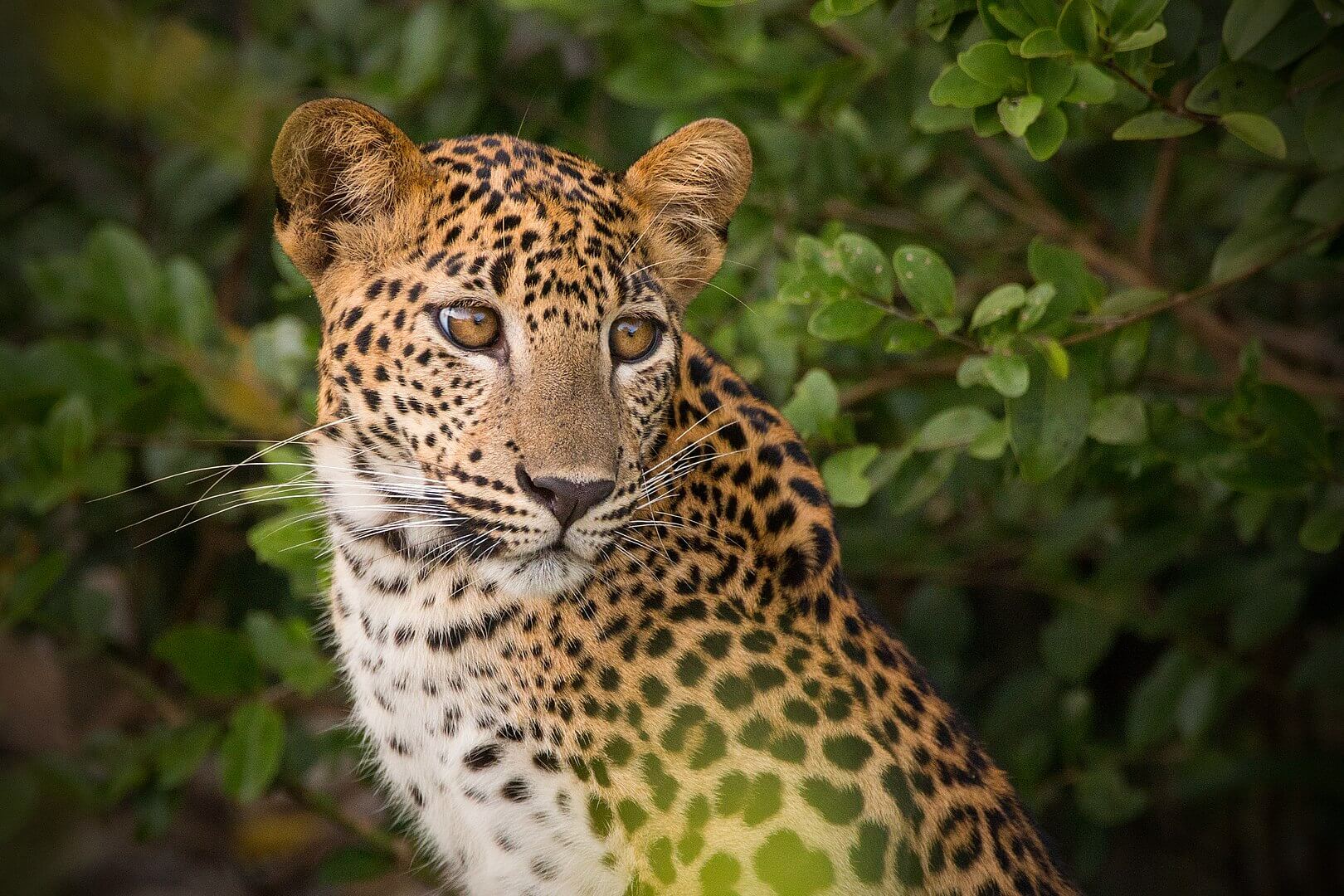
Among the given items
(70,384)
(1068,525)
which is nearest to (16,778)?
(70,384)

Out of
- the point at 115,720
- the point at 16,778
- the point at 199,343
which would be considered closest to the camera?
the point at 16,778

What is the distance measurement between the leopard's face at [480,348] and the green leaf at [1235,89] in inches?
53.3

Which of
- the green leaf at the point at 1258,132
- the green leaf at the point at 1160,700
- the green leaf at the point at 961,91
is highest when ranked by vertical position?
the green leaf at the point at 961,91

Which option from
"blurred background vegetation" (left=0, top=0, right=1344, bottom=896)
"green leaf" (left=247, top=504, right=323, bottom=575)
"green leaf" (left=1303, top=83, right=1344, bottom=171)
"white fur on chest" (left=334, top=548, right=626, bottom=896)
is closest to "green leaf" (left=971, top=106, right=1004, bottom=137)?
"blurred background vegetation" (left=0, top=0, right=1344, bottom=896)

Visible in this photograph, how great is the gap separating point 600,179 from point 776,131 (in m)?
1.55

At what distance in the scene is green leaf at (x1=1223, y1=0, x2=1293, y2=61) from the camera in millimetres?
3033

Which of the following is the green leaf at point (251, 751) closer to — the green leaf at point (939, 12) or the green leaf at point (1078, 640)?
the green leaf at point (1078, 640)

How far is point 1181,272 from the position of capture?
18.9ft

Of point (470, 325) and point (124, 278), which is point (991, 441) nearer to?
point (470, 325)

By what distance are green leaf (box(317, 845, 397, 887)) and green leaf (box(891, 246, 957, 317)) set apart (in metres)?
3.01

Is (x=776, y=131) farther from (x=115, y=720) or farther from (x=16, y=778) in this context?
(x=115, y=720)

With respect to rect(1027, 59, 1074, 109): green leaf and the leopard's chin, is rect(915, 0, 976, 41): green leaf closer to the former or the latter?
rect(1027, 59, 1074, 109): green leaf

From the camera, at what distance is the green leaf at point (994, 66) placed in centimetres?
296

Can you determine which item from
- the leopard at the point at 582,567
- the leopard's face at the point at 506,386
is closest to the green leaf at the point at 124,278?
the leopard at the point at 582,567
